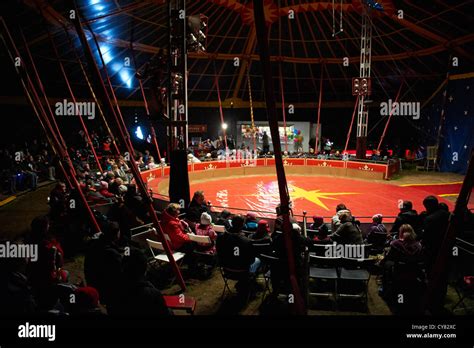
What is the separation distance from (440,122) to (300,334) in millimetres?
19006

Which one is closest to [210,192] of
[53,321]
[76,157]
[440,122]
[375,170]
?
[76,157]

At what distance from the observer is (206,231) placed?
5.66m

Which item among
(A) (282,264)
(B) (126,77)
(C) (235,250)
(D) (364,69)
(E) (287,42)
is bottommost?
(A) (282,264)

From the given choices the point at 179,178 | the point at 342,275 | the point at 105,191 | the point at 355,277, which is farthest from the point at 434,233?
the point at 105,191

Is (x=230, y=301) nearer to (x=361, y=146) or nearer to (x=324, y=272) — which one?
(x=324, y=272)

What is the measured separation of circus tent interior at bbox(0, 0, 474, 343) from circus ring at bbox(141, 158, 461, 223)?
11cm

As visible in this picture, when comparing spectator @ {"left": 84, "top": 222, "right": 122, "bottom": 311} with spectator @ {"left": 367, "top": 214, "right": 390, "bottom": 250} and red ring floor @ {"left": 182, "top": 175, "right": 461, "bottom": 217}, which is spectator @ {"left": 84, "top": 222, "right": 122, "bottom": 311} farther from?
red ring floor @ {"left": 182, "top": 175, "right": 461, "bottom": 217}

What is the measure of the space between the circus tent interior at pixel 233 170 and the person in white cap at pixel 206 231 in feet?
0.11

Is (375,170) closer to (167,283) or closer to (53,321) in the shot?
(167,283)

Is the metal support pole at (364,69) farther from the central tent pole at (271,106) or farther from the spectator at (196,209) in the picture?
the central tent pole at (271,106)

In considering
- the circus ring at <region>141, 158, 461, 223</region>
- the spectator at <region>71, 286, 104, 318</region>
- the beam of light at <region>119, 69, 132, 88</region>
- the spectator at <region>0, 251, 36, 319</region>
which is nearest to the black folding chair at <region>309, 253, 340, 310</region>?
the spectator at <region>71, 286, 104, 318</region>

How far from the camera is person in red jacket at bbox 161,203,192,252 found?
540cm

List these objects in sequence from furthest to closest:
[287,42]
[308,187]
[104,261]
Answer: [287,42] < [308,187] < [104,261]

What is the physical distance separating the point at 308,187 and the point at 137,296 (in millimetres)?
12066
